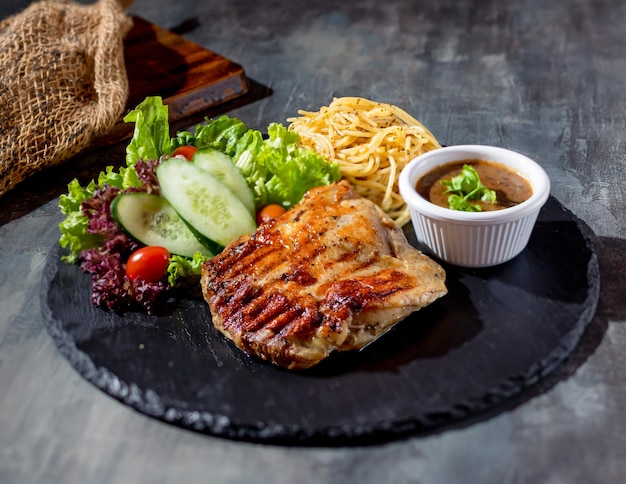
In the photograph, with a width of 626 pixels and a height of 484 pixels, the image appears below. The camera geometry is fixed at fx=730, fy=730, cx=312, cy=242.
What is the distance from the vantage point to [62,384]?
16.3ft

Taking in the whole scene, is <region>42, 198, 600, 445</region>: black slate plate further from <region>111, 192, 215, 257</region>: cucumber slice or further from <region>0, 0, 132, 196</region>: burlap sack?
<region>0, 0, 132, 196</region>: burlap sack

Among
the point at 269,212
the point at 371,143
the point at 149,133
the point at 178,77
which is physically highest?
the point at 149,133

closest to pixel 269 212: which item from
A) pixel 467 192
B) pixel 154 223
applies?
pixel 154 223

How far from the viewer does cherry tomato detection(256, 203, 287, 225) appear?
6.12 meters

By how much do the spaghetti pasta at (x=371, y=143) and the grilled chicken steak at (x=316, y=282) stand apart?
0.78 meters

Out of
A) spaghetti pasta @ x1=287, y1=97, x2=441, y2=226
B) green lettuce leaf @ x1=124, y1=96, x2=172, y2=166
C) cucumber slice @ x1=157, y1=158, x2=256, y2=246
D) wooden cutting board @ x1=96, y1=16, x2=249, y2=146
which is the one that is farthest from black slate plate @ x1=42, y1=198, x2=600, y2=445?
wooden cutting board @ x1=96, y1=16, x2=249, y2=146

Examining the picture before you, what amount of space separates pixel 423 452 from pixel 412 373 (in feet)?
1.84

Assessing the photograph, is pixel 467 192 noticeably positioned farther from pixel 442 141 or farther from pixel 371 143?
pixel 442 141

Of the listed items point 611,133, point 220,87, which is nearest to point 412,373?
point 611,133

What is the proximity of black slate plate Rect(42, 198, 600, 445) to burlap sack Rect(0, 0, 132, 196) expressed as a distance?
2084 millimetres

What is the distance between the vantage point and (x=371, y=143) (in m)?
6.49

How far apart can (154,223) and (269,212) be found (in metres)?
0.95

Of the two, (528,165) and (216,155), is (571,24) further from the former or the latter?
(216,155)

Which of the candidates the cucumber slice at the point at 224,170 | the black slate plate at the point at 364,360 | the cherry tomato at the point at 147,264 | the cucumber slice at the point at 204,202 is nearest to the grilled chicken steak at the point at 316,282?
the black slate plate at the point at 364,360
